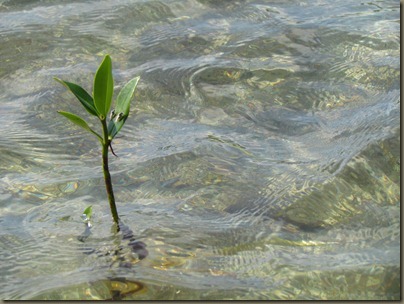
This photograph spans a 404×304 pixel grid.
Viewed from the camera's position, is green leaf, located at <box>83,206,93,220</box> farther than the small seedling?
Yes

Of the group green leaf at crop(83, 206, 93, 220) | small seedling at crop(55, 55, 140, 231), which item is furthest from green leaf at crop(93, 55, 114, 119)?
green leaf at crop(83, 206, 93, 220)

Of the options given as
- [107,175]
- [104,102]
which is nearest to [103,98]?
[104,102]

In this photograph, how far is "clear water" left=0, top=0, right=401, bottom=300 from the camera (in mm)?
2164

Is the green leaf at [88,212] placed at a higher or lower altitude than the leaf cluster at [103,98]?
lower

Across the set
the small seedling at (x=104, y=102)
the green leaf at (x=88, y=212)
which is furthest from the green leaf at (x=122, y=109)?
the green leaf at (x=88, y=212)

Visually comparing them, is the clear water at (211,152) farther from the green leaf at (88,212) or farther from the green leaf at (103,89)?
the green leaf at (103,89)

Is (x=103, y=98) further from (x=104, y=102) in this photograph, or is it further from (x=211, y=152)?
(x=211, y=152)

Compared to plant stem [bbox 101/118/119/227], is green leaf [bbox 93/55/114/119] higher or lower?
higher

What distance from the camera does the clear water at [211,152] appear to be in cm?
216

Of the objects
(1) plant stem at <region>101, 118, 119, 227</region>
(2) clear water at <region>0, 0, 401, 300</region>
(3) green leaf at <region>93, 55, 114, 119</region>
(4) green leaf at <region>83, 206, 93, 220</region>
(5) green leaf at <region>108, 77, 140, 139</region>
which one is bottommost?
(2) clear water at <region>0, 0, 401, 300</region>

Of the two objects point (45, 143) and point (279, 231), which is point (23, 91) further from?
point (279, 231)

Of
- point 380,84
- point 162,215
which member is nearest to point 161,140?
point 162,215

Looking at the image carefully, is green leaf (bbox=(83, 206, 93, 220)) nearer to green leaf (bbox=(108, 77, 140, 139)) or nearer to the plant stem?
the plant stem

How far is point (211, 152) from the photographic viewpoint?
2910 millimetres
